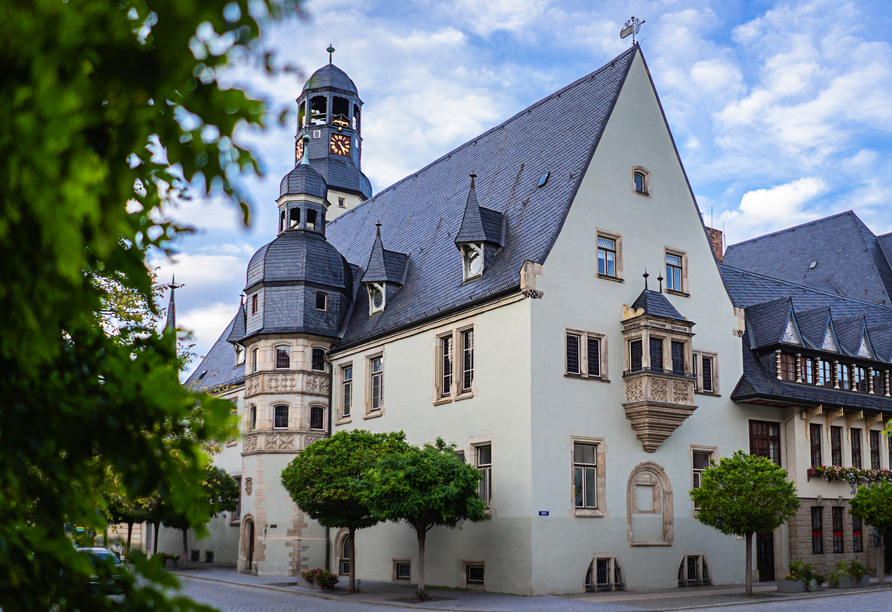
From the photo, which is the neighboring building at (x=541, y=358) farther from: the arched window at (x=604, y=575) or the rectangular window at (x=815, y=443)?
the rectangular window at (x=815, y=443)

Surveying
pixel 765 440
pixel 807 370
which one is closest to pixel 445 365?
pixel 765 440

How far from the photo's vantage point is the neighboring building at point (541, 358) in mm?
26406

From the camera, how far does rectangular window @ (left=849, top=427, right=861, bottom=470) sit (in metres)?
34.7

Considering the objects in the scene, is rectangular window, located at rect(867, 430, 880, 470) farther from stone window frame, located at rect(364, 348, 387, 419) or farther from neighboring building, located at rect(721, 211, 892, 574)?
stone window frame, located at rect(364, 348, 387, 419)

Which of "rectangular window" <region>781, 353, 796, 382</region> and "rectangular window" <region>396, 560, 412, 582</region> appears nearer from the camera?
"rectangular window" <region>396, 560, 412, 582</region>

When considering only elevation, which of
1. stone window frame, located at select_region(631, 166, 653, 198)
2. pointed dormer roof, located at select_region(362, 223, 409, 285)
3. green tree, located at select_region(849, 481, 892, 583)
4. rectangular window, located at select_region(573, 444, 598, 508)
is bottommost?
green tree, located at select_region(849, 481, 892, 583)

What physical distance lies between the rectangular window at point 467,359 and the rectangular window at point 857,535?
15981 millimetres

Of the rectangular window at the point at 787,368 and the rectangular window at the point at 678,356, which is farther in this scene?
the rectangular window at the point at 787,368

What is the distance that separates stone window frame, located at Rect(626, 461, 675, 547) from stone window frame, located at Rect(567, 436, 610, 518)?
40.8 inches

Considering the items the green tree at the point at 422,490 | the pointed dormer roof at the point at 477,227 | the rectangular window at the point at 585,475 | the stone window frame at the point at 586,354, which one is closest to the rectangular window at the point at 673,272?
the stone window frame at the point at 586,354

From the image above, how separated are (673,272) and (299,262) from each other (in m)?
→ 15.2

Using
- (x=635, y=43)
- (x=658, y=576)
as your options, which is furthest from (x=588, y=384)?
(x=635, y=43)

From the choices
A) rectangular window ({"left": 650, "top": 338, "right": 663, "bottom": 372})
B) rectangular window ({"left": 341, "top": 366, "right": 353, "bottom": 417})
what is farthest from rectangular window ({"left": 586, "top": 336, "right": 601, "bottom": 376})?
rectangular window ({"left": 341, "top": 366, "right": 353, "bottom": 417})

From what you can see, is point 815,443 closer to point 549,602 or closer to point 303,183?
point 549,602
